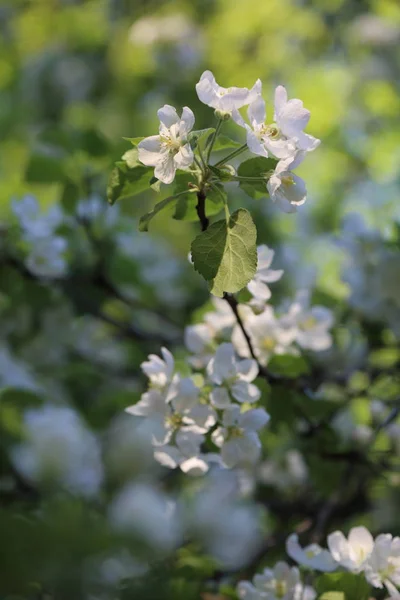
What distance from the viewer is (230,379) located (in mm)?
720

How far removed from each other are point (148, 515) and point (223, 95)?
19.1 inches

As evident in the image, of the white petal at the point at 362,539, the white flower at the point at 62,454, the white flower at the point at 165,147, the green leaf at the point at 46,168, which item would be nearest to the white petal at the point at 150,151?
the white flower at the point at 165,147

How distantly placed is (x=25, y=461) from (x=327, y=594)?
23.5 inches

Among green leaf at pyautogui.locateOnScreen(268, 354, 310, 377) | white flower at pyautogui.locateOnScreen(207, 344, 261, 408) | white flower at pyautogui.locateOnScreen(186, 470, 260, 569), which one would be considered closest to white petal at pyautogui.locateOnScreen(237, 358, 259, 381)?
white flower at pyautogui.locateOnScreen(207, 344, 261, 408)

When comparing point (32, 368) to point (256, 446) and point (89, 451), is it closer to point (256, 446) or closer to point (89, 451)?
point (89, 451)

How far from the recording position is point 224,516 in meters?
1.09

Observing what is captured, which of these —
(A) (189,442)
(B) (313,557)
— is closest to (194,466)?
(A) (189,442)

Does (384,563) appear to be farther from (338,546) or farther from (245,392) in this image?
(245,392)

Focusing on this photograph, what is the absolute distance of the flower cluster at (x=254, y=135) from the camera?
2.01 feet

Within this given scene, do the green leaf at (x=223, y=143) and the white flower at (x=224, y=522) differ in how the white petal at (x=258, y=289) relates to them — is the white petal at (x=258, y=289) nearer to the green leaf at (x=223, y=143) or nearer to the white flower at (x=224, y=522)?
the green leaf at (x=223, y=143)

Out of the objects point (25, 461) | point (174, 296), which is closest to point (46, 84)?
point (174, 296)

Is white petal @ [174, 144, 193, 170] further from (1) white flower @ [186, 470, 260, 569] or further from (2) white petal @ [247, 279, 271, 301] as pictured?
(1) white flower @ [186, 470, 260, 569]

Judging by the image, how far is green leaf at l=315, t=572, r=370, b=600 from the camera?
0.68m

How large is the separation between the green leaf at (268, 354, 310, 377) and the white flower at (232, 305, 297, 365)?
0.02m
